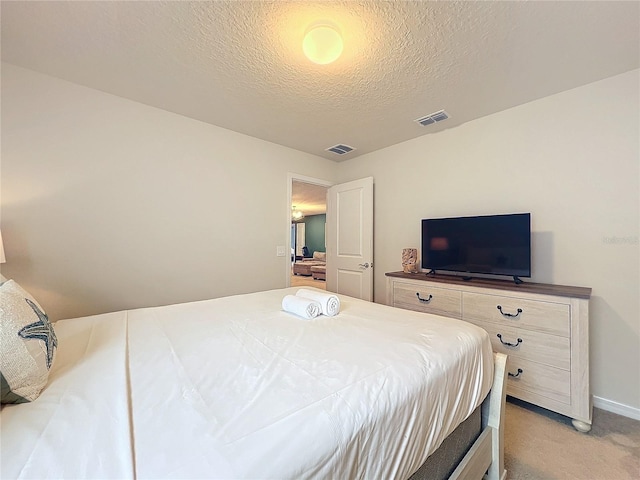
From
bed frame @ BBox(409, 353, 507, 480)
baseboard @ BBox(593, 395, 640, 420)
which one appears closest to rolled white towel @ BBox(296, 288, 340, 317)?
A: bed frame @ BBox(409, 353, 507, 480)

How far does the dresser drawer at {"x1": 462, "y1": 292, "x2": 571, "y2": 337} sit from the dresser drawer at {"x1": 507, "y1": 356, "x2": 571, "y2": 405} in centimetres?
28

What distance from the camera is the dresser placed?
1.72m

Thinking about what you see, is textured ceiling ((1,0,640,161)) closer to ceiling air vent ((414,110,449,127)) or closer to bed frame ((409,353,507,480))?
ceiling air vent ((414,110,449,127))

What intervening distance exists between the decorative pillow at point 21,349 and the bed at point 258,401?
0.04m

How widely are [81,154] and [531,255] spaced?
Result: 393 centimetres

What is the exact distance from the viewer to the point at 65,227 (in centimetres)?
203

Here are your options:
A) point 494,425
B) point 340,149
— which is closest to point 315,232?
point 340,149

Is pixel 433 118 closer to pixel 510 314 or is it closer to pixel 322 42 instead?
pixel 322 42

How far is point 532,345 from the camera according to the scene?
191 centimetres

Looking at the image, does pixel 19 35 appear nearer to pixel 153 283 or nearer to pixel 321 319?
pixel 153 283

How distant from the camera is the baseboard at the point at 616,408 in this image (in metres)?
1.85

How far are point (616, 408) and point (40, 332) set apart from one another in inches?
136

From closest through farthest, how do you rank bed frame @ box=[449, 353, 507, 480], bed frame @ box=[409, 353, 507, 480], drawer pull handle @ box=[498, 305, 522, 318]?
1. bed frame @ box=[409, 353, 507, 480]
2. bed frame @ box=[449, 353, 507, 480]
3. drawer pull handle @ box=[498, 305, 522, 318]

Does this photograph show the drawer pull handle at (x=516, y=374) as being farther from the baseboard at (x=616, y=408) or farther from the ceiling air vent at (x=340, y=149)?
the ceiling air vent at (x=340, y=149)
